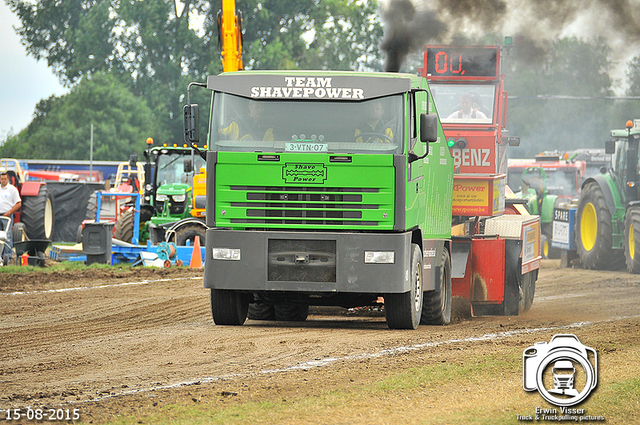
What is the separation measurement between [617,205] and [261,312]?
36.1 ft

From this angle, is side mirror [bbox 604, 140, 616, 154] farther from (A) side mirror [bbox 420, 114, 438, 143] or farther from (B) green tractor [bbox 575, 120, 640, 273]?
(A) side mirror [bbox 420, 114, 438, 143]

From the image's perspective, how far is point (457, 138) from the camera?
48.3ft

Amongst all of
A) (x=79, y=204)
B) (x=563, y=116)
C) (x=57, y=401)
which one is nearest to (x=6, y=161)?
(x=79, y=204)

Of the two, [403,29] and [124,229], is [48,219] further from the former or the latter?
[403,29]

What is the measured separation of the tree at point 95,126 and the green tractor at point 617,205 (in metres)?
39.4

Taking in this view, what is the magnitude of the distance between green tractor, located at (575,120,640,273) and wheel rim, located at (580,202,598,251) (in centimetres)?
19

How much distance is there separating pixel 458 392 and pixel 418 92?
4.64 meters

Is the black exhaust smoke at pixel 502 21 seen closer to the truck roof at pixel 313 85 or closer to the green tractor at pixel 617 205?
the green tractor at pixel 617 205

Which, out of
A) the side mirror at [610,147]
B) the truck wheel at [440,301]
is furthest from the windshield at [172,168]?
the truck wheel at [440,301]

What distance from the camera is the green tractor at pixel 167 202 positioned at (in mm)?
20969

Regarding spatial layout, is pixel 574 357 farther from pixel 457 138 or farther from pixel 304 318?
pixel 457 138

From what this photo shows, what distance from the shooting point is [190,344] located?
959 centimetres

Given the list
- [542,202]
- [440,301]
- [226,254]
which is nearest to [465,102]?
[440,301]

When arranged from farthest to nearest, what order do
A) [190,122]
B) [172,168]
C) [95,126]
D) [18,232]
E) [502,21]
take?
[95,126] → [172,168] → [18,232] → [502,21] → [190,122]
